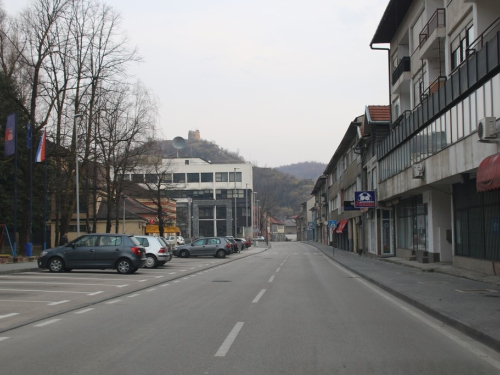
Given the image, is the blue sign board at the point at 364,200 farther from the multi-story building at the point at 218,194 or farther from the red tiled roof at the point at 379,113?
the multi-story building at the point at 218,194

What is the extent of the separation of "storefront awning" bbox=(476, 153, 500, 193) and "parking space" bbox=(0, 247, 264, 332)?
33.0ft

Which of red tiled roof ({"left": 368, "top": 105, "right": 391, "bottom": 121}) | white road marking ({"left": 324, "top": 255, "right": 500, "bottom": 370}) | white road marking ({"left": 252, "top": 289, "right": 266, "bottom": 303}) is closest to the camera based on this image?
white road marking ({"left": 324, "top": 255, "right": 500, "bottom": 370})

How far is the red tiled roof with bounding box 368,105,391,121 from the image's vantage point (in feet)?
124

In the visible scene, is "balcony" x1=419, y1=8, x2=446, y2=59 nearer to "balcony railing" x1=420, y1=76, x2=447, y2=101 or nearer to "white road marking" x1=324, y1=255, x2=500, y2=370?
"balcony railing" x1=420, y1=76, x2=447, y2=101

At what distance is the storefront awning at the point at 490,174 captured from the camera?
1327 cm

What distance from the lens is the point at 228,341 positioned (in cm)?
782

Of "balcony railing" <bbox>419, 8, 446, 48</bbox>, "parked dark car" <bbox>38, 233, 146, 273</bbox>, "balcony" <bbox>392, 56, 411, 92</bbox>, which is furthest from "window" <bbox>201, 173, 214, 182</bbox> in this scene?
"parked dark car" <bbox>38, 233, 146, 273</bbox>

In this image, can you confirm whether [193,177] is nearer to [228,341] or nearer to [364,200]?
[364,200]

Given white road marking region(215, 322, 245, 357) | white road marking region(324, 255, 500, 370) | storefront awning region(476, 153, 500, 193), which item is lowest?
white road marking region(324, 255, 500, 370)

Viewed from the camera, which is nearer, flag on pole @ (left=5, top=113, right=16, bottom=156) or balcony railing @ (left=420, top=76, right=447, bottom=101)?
balcony railing @ (left=420, top=76, right=447, bottom=101)

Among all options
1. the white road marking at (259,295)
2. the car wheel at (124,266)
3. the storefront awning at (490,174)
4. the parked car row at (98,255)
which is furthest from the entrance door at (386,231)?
the white road marking at (259,295)

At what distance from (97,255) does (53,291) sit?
257 inches

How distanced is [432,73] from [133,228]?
4271 cm

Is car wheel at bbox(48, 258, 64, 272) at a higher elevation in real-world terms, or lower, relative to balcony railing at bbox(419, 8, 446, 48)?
lower
